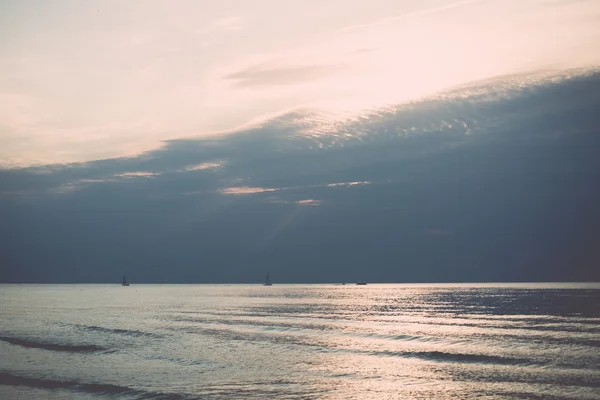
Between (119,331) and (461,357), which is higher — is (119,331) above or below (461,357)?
below

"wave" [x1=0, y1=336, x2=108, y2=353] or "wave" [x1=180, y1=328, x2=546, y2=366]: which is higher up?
"wave" [x1=0, y1=336, x2=108, y2=353]

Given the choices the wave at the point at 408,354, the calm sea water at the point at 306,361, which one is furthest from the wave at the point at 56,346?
the wave at the point at 408,354

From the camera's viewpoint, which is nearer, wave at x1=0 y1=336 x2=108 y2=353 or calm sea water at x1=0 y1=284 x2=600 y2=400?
calm sea water at x1=0 y1=284 x2=600 y2=400

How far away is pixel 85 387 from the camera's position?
41.1m

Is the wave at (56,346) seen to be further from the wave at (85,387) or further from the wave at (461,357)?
the wave at (461,357)

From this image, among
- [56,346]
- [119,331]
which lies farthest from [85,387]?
[119,331]

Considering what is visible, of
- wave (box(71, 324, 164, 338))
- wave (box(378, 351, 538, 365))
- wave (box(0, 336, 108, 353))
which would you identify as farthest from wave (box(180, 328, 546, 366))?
wave (box(0, 336, 108, 353))

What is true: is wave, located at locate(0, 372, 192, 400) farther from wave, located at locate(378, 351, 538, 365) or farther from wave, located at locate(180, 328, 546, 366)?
wave, located at locate(378, 351, 538, 365)

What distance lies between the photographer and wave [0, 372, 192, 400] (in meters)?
37.8

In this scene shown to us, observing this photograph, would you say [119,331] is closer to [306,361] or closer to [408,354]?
[306,361]

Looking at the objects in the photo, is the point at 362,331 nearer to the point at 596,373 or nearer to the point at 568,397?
the point at 596,373

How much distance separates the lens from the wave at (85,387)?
124ft

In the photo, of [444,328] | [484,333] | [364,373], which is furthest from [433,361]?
[444,328]

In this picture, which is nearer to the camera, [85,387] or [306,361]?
[85,387]
